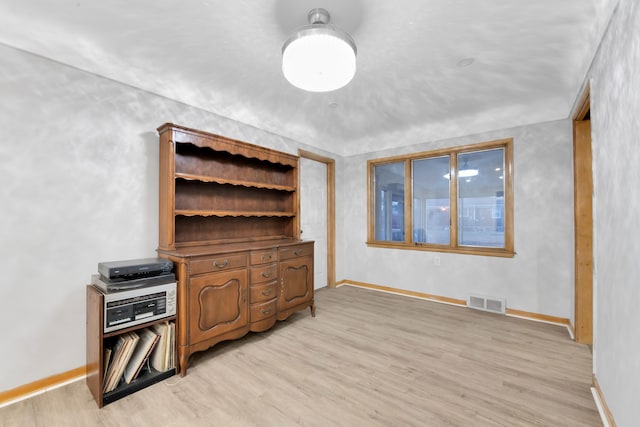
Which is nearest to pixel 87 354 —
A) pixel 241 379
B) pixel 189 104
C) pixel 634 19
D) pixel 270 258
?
pixel 241 379

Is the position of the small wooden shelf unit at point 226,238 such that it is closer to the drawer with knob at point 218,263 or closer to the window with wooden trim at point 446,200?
the drawer with knob at point 218,263

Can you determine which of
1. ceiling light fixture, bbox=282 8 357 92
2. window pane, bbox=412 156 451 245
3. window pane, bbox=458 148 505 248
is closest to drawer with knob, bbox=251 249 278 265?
ceiling light fixture, bbox=282 8 357 92

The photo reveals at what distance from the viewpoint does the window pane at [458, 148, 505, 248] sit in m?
3.40

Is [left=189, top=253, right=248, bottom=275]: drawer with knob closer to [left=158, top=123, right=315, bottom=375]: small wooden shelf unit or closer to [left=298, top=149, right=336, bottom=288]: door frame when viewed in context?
[left=158, top=123, right=315, bottom=375]: small wooden shelf unit

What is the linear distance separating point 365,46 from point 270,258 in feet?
6.30

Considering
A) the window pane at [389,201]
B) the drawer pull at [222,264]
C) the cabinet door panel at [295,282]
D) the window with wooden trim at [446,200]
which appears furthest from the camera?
the window pane at [389,201]

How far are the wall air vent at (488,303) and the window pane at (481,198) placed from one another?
2.10 feet

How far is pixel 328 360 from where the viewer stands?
7.38 ft

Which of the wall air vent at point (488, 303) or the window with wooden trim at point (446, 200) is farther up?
the window with wooden trim at point (446, 200)

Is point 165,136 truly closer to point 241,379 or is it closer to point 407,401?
point 241,379

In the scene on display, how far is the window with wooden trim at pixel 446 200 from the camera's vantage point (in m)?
3.38

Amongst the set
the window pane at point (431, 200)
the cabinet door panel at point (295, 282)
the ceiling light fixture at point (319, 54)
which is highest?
the ceiling light fixture at point (319, 54)

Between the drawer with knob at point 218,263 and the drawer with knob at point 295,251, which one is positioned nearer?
the drawer with knob at point 218,263

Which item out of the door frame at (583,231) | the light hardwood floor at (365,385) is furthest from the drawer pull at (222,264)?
the door frame at (583,231)
